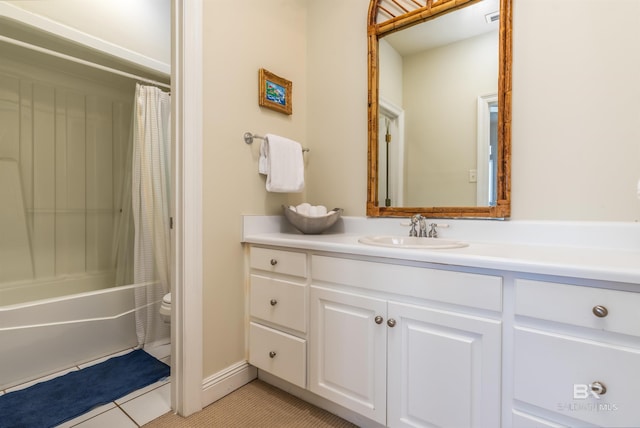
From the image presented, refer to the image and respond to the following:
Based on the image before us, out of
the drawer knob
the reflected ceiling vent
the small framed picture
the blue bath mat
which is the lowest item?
the blue bath mat

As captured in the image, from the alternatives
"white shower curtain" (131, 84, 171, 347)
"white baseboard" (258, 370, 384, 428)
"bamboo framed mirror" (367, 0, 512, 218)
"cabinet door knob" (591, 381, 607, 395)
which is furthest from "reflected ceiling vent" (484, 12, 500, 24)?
"white shower curtain" (131, 84, 171, 347)

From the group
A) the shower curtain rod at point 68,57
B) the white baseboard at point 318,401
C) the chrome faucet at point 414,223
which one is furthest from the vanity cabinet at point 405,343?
the shower curtain rod at point 68,57

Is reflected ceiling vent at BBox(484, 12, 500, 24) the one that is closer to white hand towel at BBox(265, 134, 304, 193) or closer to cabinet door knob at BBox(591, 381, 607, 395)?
white hand towel at BBox(265, 134, 304, 193)

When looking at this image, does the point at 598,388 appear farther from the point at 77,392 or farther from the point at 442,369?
the point at 77,392

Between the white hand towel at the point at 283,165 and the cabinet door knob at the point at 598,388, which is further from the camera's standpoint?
the white hand towel at the point at 283,165

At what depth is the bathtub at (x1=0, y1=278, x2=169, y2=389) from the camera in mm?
1545

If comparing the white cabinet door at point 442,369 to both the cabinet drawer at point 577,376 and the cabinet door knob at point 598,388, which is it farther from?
the cabinet door knob at point 598,388

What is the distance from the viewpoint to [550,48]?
124cm

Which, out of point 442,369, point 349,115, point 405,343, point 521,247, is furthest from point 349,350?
point 349,115

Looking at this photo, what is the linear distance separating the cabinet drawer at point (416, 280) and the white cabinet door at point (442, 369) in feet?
0.18

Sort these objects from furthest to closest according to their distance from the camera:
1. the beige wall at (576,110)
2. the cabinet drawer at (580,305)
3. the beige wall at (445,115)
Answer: the beige wall at (445,115), the beige wall at (576,110), the cabinet drawer at (580,305)

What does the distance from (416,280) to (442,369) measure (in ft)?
0.96

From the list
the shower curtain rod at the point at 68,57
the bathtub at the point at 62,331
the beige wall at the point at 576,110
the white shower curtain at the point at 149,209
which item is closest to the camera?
the beige wall at the point at 576,110

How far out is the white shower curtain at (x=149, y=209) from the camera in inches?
78.5
